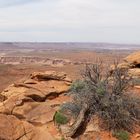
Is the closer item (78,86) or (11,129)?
(11,129)

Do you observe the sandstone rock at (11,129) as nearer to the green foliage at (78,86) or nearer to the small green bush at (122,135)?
the small green bush at (122,135)

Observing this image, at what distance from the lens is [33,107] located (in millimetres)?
11898

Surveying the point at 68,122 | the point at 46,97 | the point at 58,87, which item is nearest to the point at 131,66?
the point at 58,87

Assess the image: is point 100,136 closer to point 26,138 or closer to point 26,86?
point 26,138

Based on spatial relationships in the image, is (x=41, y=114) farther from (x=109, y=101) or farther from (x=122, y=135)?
(x=122, y=135)

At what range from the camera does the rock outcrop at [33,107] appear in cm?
788

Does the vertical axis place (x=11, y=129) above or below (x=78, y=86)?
below

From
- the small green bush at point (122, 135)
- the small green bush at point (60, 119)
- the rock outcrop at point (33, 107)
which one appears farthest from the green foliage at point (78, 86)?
the small green bush at point (122, 135)

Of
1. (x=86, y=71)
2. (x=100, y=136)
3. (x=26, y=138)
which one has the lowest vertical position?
(x=100, y=136)

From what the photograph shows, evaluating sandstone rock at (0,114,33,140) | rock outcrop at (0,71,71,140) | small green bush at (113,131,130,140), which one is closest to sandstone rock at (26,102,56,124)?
rock outcrop at (0,71,71,140)

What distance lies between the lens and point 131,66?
1714cm

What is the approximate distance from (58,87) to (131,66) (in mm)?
4009

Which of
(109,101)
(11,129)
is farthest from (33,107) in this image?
(11,129)

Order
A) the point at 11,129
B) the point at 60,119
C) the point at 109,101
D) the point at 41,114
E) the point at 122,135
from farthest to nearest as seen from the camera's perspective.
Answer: the point at 41,114 → the point at 60,119 → the point at 109,101 → the point at 122,135 → the point at 11,129
